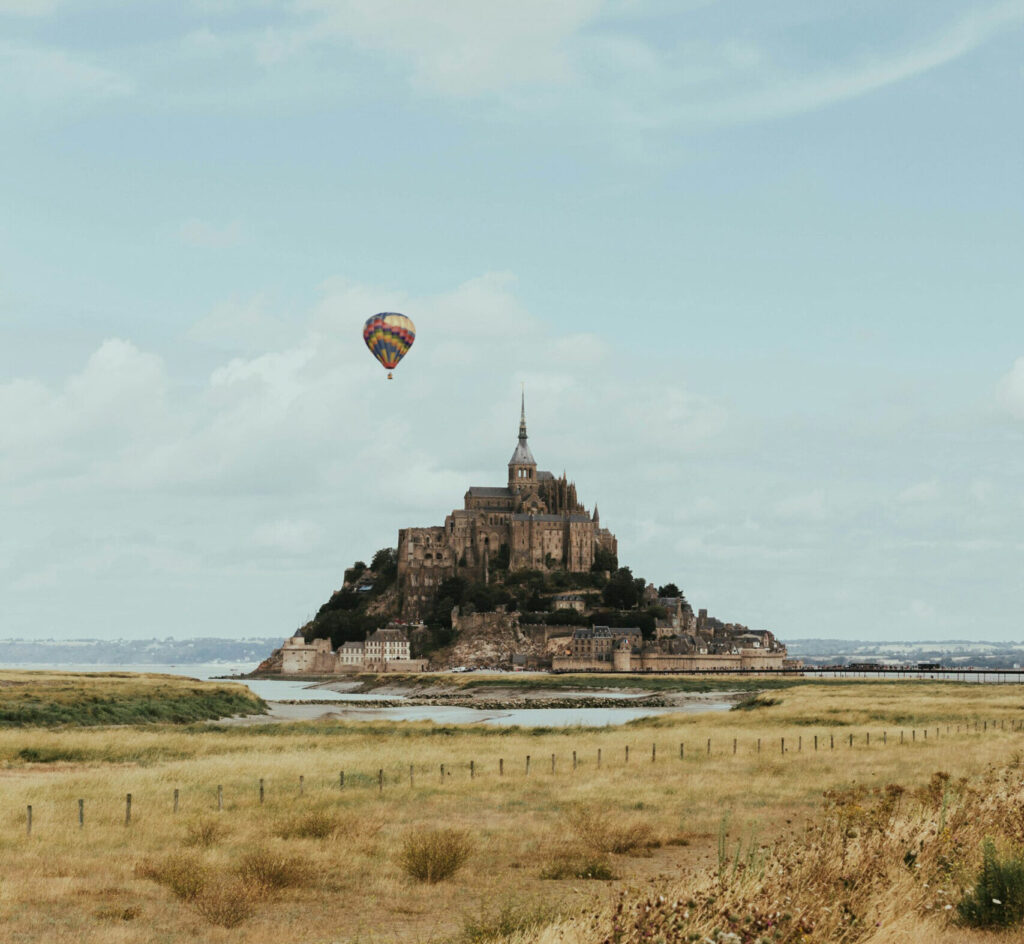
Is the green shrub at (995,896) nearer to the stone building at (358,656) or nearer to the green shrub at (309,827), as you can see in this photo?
the green shrub at (309,827)

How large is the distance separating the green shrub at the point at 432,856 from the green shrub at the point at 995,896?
8900mm

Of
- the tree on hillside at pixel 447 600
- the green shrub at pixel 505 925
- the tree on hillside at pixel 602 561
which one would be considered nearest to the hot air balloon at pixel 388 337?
the green shrub at pixel 505 925

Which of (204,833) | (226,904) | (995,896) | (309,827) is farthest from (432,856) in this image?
(995,896)

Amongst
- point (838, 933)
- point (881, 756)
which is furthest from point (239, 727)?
point (838, 933)

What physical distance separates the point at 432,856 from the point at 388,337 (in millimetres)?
81170

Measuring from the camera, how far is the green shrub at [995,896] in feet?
41.0

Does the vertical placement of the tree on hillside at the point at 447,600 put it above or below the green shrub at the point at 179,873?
above

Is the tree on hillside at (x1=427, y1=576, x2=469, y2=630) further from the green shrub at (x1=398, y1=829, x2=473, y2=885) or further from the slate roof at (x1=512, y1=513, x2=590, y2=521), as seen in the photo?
the green shrub at (x1=398, y1=829, x2=473, y2=885)

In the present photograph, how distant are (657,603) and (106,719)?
5352 inches

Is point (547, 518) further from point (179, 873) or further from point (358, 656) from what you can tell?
point (179, 873)

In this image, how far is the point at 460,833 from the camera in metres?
21.5

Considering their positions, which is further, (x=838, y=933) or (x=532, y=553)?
(x=532, y=553)

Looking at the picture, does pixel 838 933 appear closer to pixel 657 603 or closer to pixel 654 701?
pixel 654 701

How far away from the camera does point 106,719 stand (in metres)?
63.7
